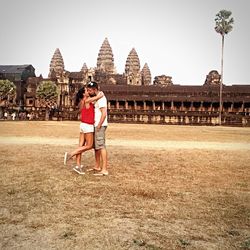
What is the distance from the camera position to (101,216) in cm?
443

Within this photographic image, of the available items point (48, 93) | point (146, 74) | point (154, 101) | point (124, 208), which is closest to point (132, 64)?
point (146, 74)

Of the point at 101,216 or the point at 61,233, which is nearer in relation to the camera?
the point at 61,233

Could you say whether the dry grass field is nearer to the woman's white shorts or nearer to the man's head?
the woman's white shorts

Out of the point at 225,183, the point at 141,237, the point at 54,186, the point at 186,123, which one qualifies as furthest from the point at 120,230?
Answer: the point at 186,123

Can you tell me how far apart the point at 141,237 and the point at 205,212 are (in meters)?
1.37

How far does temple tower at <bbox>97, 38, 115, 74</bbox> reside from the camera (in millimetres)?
93750

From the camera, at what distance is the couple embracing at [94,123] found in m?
7.37

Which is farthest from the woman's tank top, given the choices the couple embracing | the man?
the man

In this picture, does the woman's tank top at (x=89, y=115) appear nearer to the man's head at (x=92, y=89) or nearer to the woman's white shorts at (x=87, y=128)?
the woman's white shorts at (x=87, y=128)

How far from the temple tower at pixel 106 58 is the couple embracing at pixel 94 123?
284ft

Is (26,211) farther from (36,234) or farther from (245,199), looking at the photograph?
(245,199)

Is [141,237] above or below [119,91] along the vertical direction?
below

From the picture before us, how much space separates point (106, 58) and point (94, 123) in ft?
291

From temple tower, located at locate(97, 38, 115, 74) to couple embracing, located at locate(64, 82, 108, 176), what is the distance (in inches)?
3408
